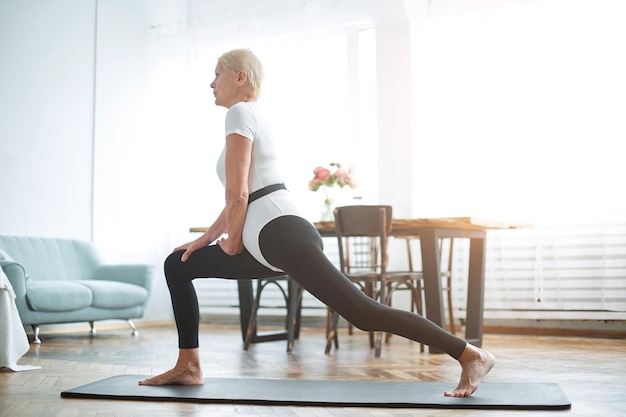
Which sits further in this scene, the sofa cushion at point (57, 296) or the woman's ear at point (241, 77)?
the sofa cushion at point (57, 296)

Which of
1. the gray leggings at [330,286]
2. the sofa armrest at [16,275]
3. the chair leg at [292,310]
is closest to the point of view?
the gray leggings at [330,286]

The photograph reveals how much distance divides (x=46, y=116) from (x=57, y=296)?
5.83 feet

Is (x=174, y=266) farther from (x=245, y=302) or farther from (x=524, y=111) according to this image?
(x=524, y=111)

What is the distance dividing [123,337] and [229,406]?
3.63m

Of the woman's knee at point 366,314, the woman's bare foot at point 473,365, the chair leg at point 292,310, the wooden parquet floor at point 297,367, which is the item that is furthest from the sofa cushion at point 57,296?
the woman's bare foot at point 473,365

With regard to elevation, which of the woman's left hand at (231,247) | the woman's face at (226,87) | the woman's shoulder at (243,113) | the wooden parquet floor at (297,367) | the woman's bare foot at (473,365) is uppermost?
→ the woman's face at (226,87)

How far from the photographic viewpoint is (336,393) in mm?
2781

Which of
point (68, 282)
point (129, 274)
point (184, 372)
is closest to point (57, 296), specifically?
point (68, 282)

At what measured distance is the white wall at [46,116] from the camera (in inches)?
243

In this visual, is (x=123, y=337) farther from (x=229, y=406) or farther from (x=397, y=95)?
(x=229, y=406)

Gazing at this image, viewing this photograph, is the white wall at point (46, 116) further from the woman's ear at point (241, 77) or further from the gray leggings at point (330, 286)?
the gray leggings at point (330, 286)

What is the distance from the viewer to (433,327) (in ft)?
7.92

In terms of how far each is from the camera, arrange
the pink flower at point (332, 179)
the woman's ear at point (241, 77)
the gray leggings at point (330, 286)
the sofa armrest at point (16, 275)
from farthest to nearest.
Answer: the pink flower at point (332, 179)
the sofa armrest at point (16, 275)
the woman's ear at point (241, 77)
the gray leggings at point (330, 286)

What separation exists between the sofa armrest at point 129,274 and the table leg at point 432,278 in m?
2.75
